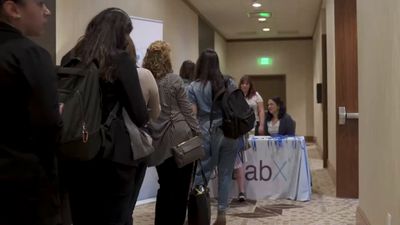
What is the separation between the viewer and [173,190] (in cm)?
340

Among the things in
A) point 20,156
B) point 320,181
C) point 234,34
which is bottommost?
point 320,181

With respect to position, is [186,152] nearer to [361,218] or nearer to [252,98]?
[361,218]

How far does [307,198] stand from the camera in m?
5.30

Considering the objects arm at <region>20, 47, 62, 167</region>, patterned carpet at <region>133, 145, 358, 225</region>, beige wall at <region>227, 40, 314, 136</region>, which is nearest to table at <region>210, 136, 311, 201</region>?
patterned carpet at <region>133, 145, 358, 225</region>

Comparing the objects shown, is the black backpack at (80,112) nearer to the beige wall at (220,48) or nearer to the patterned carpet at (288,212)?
the patterned carpet at (288,212)

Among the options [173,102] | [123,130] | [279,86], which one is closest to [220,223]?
[173,102]

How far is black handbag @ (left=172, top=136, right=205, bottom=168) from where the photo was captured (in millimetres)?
3281

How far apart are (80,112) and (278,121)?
415 centimetres

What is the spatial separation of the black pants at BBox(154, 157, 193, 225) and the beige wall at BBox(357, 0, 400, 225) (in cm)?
120

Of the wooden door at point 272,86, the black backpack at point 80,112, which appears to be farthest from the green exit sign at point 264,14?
the black backpack at point 80,112

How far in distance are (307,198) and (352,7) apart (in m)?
2.11

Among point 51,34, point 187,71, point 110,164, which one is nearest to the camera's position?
point 110,164

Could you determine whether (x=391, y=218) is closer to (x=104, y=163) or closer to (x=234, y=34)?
(x=104, y=163)

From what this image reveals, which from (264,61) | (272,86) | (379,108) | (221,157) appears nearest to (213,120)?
(221,157)
